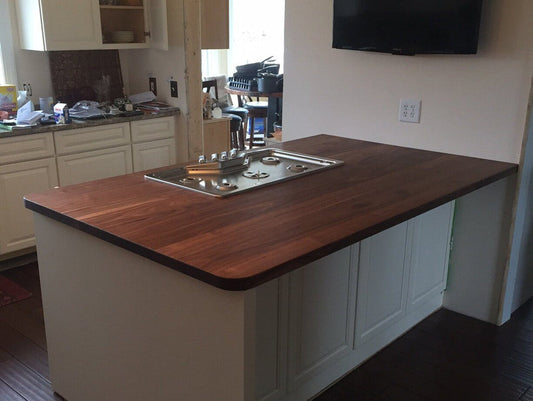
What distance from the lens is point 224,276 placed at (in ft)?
4.60

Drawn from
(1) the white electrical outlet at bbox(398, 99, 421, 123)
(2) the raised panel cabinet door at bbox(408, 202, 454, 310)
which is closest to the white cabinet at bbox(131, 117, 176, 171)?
(1) the white electrical outlet at bbox(398, 99, 421, 123)

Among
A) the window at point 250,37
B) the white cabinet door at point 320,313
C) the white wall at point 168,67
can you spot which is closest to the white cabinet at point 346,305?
the white cabinet door at point 320,313

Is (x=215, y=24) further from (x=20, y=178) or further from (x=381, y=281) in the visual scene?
(x=381, y=281)

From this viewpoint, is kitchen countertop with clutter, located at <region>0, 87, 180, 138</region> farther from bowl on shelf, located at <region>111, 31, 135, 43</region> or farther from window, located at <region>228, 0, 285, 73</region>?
window, located at <region>228, 0, 285, 73</region>

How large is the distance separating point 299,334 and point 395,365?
71cm

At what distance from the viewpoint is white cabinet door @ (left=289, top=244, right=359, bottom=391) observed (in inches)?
80.1

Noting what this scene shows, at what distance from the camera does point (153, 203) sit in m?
1.95

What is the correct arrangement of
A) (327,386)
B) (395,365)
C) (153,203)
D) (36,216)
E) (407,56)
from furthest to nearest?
(407,56), (395,365), (327,386), (36,216), (153,203)

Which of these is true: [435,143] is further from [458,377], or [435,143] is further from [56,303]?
[56,303]

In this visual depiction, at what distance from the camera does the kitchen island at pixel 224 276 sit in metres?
1.54

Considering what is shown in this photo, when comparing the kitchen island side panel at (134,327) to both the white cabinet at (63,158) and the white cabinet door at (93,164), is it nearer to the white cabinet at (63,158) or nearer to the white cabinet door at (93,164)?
the white cabinet at (63,158)

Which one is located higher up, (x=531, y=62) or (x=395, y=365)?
(x=531, y=62)

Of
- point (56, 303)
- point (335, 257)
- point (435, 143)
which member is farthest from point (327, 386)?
point (435, 143)

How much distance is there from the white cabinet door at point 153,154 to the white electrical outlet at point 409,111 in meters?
1.98
